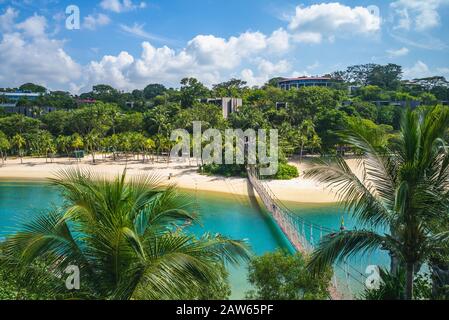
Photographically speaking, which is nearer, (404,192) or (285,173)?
(404,192)

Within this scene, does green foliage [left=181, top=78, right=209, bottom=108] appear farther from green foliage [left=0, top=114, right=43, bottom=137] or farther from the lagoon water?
the lagoon water

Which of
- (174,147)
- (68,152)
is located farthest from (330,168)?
(68,152)

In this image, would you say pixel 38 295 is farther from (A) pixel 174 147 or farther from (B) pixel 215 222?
(A) pixel 174 147

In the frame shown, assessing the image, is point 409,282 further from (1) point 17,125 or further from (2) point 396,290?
(1) point 17,125

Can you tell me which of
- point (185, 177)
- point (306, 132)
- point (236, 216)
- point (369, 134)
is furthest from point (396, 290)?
point (306, 132)

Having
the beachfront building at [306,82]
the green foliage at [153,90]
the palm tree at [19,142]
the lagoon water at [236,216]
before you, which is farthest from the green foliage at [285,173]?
the green foliage at [153,90]

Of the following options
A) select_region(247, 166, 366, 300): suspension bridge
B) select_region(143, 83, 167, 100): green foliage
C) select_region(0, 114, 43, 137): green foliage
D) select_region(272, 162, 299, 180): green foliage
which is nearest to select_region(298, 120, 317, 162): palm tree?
select_region(272, 162, 299, 180): green foliage

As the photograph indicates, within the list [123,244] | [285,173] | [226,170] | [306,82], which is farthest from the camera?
[306,82]
